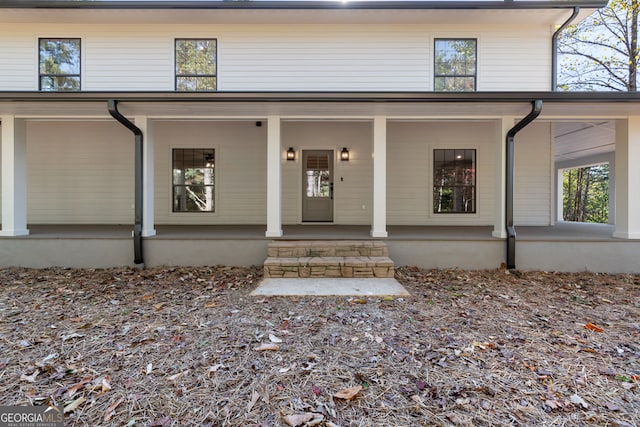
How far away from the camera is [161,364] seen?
2.41 meters

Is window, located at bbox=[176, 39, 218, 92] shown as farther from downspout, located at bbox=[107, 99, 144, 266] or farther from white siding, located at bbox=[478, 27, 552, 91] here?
white siding, located at bbox=[478, 27, 552, 91]

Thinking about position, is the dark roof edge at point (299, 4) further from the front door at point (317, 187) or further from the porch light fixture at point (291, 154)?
the front door at point (317, 187)

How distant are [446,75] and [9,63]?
9.84m

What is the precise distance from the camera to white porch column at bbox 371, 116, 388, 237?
18.4 ft

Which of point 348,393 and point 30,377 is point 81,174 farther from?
point 348,393

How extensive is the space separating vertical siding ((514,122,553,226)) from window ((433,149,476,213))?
1156mm

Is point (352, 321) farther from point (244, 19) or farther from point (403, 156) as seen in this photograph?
point (244, 19)

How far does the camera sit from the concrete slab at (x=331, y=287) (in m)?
4.10

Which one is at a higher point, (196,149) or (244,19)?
(244,19)

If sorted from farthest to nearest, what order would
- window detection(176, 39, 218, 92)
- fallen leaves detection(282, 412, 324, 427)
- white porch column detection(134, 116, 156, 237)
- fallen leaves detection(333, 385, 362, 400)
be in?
window detection(176, 39, 218, 92) → white porch column detection(134, 116, 156, 237) → fallen leaves detection(333, 385, 362, 400) → fallen leaves detection(282, 412, 324, 427)

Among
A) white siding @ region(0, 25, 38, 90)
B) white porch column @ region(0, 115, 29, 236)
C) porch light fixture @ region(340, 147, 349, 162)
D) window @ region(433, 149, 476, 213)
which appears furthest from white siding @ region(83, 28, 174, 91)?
window @ region(433, 149, 476, 213)

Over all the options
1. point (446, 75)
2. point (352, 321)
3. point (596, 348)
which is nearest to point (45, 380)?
point (352, 321)

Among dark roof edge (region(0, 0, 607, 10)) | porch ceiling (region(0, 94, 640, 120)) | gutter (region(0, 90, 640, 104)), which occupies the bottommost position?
porch ceiling (region(0, 94, 640, 120))

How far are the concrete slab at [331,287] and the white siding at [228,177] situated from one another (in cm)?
365
